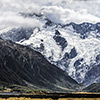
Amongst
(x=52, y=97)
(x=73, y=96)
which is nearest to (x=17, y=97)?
(x=52, y=97)

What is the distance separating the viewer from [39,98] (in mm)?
36062

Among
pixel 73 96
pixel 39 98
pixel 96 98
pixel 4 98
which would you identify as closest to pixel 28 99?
pixel 39 98

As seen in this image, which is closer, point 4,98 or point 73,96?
point 73,96

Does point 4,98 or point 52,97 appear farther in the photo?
point 4,98

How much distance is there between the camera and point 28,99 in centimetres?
3647

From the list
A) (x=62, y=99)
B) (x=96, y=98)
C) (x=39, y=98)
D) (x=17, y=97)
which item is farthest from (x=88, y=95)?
(x=17, y=97)

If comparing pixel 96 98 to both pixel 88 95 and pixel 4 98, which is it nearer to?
pixel 88 95

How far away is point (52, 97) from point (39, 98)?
1803 millimetres

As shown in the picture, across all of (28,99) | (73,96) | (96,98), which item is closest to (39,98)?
(28,99)

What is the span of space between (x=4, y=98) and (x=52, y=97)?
723cm

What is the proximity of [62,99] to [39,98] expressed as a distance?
319cm

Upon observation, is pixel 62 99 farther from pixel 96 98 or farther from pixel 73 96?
Answer: pixel 96 98

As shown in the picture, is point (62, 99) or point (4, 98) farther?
point (4, 98)

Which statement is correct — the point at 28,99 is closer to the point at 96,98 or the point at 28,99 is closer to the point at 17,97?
the point at 17,97
